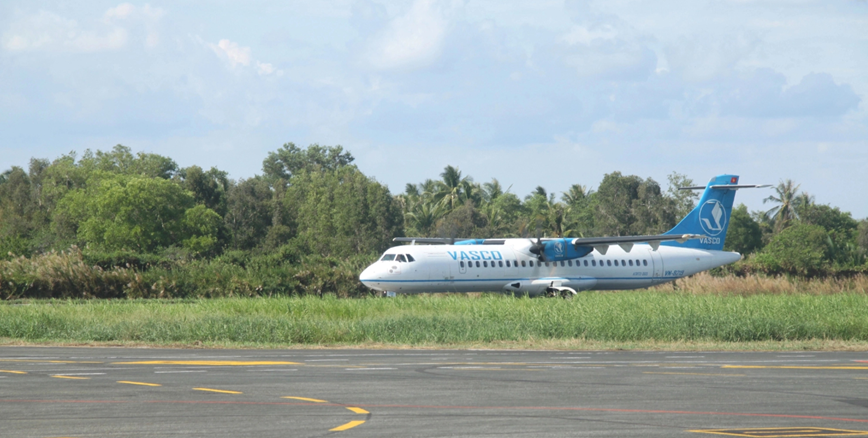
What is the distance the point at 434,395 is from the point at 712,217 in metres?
32.4

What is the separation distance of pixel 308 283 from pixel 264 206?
131 ft

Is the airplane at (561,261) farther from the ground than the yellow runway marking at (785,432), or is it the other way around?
the airplane at (561,261)

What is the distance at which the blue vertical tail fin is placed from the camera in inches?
1620

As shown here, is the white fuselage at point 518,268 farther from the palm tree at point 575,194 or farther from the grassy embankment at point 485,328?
the palm tree at point 575,194

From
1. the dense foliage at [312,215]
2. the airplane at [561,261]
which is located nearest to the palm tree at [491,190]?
the dense foliage at [312,215]

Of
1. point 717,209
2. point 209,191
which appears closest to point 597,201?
point 209,191

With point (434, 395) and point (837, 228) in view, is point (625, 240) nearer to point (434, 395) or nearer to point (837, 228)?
point (434, 395)

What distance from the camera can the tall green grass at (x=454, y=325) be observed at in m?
22.0

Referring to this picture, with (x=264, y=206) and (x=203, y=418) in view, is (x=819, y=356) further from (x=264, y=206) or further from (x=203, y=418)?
(x=264, y=206)

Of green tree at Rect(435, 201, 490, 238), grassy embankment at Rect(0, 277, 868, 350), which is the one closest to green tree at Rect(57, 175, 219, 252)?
green tree at Rect(435, 201, 490, 238)

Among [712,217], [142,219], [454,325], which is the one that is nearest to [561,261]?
[712,217]

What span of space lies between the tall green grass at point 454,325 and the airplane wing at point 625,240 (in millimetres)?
8783

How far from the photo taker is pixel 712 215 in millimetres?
41625

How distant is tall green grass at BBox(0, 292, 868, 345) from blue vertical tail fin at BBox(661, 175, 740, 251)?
49.2 ft
